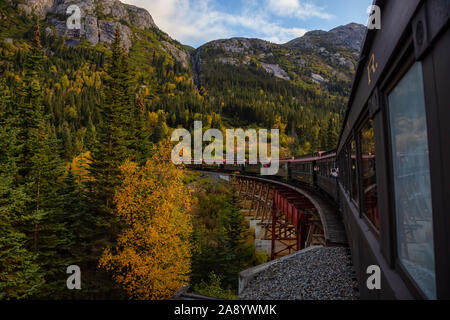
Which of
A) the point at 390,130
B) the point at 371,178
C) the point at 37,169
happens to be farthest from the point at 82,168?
the point at 390,130

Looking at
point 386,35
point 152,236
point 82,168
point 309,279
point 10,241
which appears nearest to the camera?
point 386,35

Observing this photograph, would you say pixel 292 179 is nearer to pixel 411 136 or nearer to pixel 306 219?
pixel 306 219

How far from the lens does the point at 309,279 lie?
19.5 feet

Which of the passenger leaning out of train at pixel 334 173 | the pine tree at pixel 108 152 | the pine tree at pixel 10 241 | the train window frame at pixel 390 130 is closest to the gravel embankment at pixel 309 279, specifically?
the train window frame at pixel 390 130

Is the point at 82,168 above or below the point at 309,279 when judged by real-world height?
above

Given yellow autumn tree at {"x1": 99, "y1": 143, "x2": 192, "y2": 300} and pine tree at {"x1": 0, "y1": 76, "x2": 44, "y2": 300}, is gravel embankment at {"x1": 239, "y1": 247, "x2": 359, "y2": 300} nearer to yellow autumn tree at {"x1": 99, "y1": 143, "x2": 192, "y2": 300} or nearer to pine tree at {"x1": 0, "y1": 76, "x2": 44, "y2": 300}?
yellow autumn tree at {"x1": 99, "y1": 143, "x2": 192, "y2": 300}

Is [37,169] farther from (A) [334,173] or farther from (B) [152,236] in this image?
(A) [334,173]

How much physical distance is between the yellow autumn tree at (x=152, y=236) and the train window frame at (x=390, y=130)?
13326 mm

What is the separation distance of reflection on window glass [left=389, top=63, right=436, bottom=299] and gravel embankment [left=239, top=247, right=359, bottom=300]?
394 centimetres

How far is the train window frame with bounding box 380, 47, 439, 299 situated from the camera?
1.47 meters

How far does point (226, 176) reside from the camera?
124 feet

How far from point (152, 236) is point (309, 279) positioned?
1006cm

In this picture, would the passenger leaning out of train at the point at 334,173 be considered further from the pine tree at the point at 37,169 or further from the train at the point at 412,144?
the pine tree at the point at 37,169
